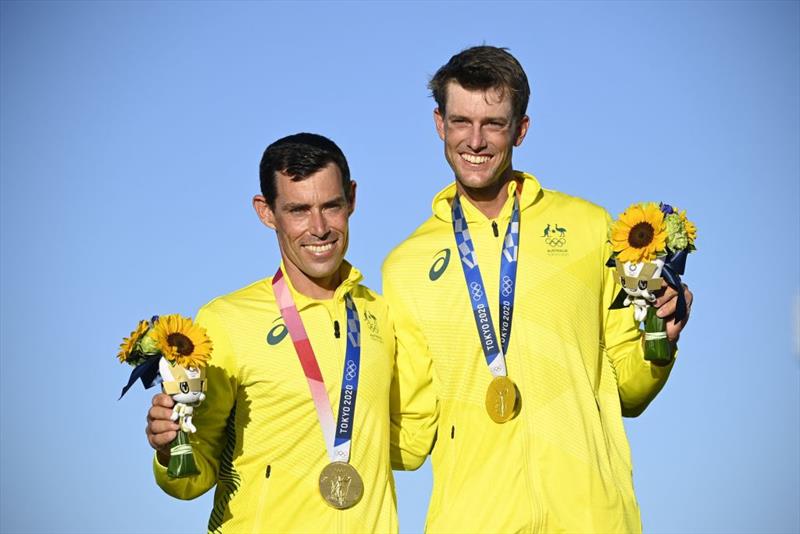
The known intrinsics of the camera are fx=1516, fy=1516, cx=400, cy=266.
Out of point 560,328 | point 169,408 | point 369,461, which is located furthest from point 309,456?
point 560,328

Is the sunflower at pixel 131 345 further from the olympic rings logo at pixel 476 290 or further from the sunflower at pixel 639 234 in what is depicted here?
the sunflower at pixel 639 234

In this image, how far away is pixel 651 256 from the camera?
7375 mm

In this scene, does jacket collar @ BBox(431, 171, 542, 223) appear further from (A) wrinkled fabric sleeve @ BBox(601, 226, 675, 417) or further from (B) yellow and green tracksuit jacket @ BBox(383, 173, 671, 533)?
(A) wrinkled fabric sleeve @ BBox(601, 226, 675, 417)

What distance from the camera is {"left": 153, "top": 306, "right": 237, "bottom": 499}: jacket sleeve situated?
24.5 ft

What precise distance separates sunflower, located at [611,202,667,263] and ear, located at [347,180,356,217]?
1.41 meters

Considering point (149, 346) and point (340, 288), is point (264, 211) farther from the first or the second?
point (149, 346)

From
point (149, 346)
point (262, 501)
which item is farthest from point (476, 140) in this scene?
point (262, 501)

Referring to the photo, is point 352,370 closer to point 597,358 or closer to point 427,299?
Answer: point 427,299

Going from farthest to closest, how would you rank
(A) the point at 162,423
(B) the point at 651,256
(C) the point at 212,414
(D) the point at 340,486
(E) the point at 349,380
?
(E) the point at 349,380
(C) the point at 212,414
(D) the point at 340,486
(B) the point at 651,256
(A) the point at 162,423

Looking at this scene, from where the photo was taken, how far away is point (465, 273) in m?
8.01

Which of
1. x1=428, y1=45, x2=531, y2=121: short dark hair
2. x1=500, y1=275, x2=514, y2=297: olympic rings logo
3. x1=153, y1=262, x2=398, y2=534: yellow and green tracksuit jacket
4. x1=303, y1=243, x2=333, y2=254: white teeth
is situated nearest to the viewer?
x1=153, y1=262, x2=398, y2=534: yellow and green tracksuit jacket

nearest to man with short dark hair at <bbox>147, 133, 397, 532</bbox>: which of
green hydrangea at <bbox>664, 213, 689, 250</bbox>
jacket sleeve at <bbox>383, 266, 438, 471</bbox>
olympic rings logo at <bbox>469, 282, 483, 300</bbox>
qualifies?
jacket sleeve at <bbox>383, 266, 438, 471</bbox>

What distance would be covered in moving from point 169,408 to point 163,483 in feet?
1.50

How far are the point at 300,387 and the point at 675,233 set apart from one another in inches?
79.4
